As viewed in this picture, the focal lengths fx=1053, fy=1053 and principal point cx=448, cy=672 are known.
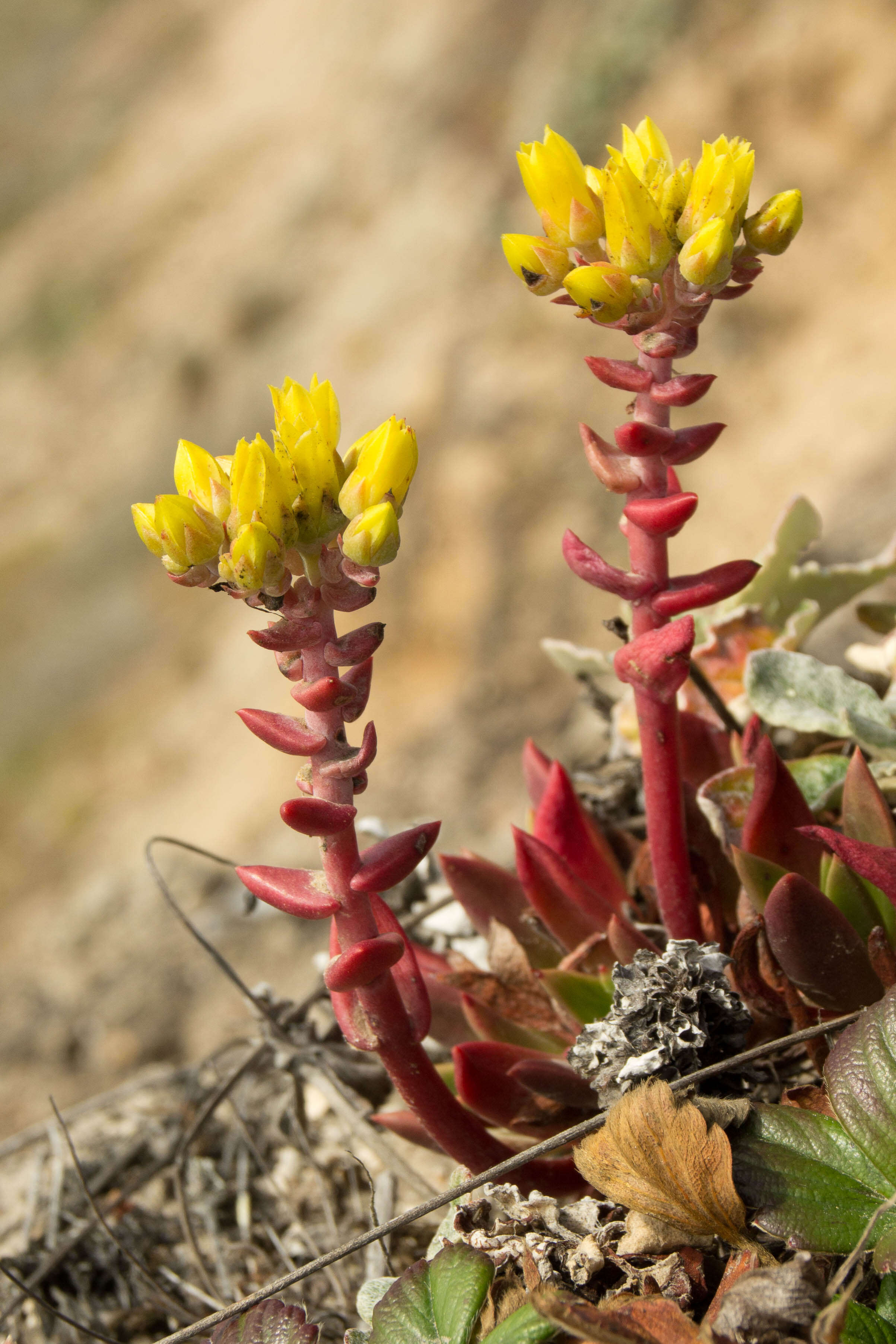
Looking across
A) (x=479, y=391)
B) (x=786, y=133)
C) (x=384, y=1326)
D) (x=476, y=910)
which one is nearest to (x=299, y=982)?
(x=476, y=910)

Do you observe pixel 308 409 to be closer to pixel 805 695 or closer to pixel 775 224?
pixel 775 224

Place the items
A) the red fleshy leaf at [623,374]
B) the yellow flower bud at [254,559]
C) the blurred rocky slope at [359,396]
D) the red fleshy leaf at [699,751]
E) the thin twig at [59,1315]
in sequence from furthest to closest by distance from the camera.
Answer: the blurred rocky slope at [359,396] → the red fleshy leaf at [699,751] → the thin twig at [59,1315] → the red fleshy leaf at [623,374] → the yellow flower bud at [254,559]

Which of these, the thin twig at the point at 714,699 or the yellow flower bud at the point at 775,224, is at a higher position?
the yellow flower bud at the point at 775,224

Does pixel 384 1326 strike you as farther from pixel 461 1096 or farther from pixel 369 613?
pixel 369 613

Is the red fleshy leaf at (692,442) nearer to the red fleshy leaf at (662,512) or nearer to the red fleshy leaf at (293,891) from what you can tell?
the red fleshy leaf at (662,512)

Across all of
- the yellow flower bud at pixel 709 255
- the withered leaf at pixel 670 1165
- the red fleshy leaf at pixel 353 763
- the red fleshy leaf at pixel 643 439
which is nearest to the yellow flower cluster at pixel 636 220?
the yellow flower bud at pixel 709 255

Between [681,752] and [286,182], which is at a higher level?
[286,182]

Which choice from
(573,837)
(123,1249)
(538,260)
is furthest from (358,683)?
(123,1249)
